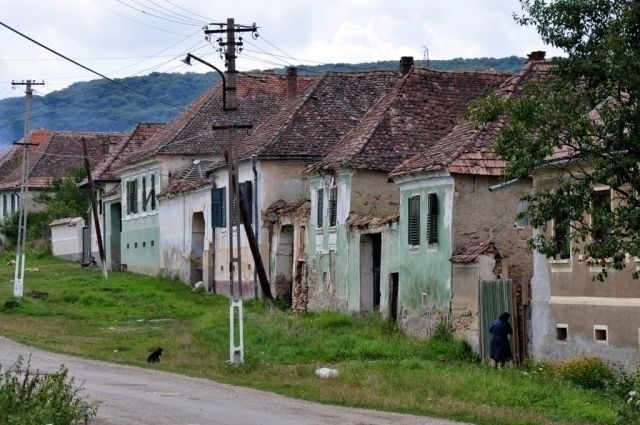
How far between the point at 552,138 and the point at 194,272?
3828 centimetres

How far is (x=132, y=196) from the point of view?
65812mm

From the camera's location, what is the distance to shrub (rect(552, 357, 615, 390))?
1049 inches

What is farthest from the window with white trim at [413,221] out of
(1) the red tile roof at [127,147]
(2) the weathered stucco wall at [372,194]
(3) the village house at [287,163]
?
(1) the red tile roof at [127,147]

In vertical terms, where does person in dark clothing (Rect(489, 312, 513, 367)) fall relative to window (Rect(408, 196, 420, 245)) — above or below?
below

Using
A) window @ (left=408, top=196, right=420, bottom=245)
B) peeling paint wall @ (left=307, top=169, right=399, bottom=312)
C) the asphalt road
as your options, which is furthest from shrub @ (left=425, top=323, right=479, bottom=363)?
the asphalt road

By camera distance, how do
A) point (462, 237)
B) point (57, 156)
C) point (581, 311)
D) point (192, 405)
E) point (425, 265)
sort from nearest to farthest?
point (192, 405) < point (581, 311) < point (462, 237) < point (425, 265) < point (57, 156)

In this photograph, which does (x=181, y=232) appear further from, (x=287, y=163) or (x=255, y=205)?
(x=287, y=163)

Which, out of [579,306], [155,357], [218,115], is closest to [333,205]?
[155,357]

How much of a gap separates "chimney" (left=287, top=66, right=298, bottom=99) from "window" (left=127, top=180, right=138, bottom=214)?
11.0 meters

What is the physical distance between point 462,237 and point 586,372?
8.20m

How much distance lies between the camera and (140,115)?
Answer: 198m

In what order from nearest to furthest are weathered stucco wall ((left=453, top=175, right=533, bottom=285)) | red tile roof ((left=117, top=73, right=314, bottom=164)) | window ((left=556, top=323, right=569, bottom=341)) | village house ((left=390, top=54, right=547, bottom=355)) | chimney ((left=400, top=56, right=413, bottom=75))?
window ((left=556, top=323, right=569, bottom=341)), village house ((left=390, top=54, right=547, bottom=355)), weathered stucco wall ((left=453, top=175, right=533, bottom=285)), chimney ((left=400, top=56, right=413, bottom=75)), red tile roof ((left=117, top=73, right=314, bottom=164))

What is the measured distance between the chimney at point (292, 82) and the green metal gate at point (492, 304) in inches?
988

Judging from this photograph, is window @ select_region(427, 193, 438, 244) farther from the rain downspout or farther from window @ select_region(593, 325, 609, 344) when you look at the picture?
the rain downspout
